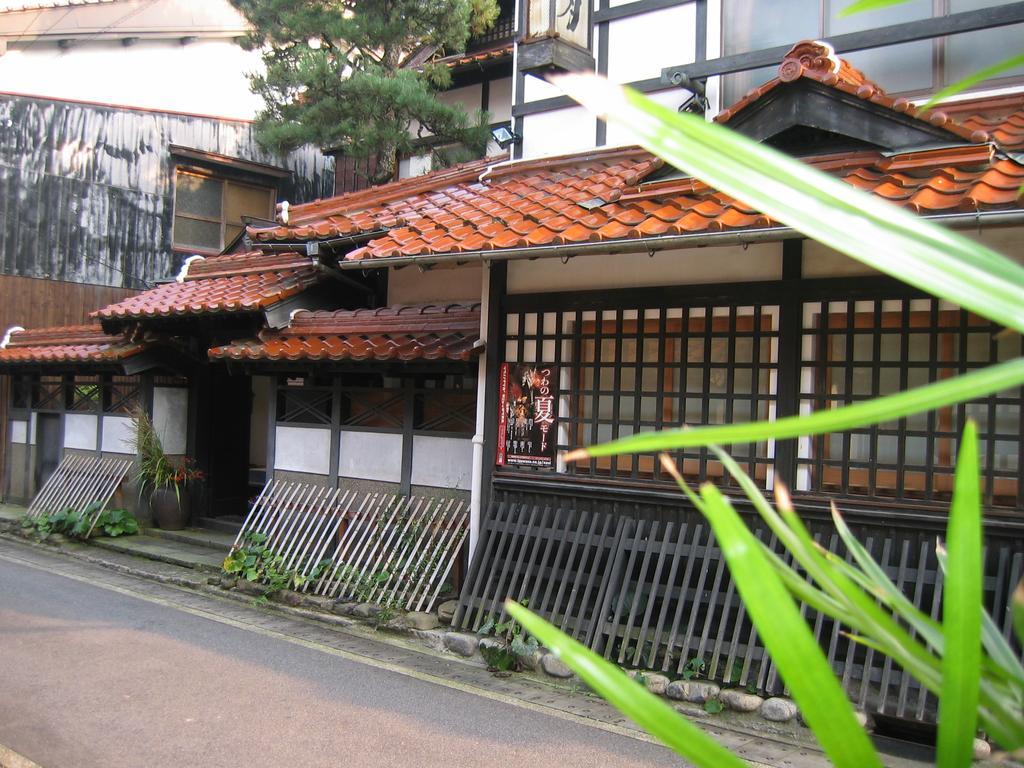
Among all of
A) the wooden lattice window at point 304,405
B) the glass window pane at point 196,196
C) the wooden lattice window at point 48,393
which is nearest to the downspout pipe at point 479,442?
the wooden lattice window at point 304,405

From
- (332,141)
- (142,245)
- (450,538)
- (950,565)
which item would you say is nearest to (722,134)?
(950,565)

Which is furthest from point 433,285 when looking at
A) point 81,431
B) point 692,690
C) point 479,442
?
point 81,431

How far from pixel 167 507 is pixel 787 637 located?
13.7 metres

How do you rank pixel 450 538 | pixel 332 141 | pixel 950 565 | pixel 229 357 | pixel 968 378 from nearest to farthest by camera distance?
pixel 968 378, pixel 950 565, pixel 450 538, pixel 229 357, pixel 332 141

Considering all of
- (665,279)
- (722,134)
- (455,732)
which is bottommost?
(455,732)

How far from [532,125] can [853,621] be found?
30.4 ft

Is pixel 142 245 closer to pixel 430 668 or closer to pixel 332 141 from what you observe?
pixel 332 141

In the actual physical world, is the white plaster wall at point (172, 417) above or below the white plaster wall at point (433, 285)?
below

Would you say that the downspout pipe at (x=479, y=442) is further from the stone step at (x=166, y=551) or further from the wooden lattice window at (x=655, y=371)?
the stone step at (x=166, y=551)

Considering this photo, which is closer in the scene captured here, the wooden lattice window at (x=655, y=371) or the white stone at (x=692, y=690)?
the white stone at (x=692, y=690)

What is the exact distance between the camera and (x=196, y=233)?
18.8 meters

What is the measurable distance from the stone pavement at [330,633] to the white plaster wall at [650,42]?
5.66 meters

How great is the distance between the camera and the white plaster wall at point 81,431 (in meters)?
14.8

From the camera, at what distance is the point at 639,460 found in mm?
7621
